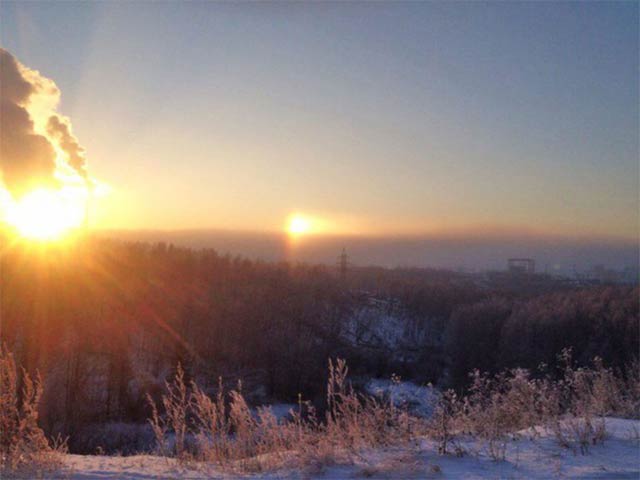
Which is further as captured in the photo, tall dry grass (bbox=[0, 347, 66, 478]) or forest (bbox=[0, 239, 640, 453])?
forest (bbox=[0, 239, 640, 453])

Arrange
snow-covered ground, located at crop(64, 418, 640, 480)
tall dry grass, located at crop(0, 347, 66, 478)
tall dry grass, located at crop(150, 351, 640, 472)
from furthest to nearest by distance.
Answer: tall dry grass, located at crop(150, 351, 640, 472), tall dry grass, located at crop(0, 347, 66, 478), snow-covered ground, located at crop(64, 418, 640, 480)

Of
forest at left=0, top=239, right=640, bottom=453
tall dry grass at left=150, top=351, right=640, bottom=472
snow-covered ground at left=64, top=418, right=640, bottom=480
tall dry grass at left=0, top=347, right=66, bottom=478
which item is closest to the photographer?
snow-covered ground at left=64, top=418, right=640, bottom=480

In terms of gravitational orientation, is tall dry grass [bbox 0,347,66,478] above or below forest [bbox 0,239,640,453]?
above

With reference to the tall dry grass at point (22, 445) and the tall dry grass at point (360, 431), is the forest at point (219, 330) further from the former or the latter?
the tall dry grass at point (360, 431)

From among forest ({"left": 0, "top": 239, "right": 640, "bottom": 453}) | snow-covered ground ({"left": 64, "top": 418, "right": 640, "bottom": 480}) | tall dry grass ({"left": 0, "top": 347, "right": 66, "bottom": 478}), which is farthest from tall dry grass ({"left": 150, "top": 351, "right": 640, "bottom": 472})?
forest ({"left": 0, "top": 239, "right": 640, "bottom": 453})

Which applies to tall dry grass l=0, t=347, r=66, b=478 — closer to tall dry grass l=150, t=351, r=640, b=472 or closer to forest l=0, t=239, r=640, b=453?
tall dry grass l=150, t=351, r=640, b=472

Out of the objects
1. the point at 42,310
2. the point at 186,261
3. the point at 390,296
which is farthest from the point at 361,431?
the point at 390,296

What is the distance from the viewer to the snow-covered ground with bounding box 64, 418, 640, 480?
163 inches

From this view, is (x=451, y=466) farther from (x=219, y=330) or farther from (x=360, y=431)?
(x=219, y=330)

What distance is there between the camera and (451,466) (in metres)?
4.32

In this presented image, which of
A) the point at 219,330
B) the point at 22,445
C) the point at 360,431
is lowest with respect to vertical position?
the point at 219,330

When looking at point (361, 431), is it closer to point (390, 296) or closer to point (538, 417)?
point (538, 417)

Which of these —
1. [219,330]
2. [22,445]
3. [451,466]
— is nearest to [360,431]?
[451,466]

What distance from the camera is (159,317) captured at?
38.6 meters
